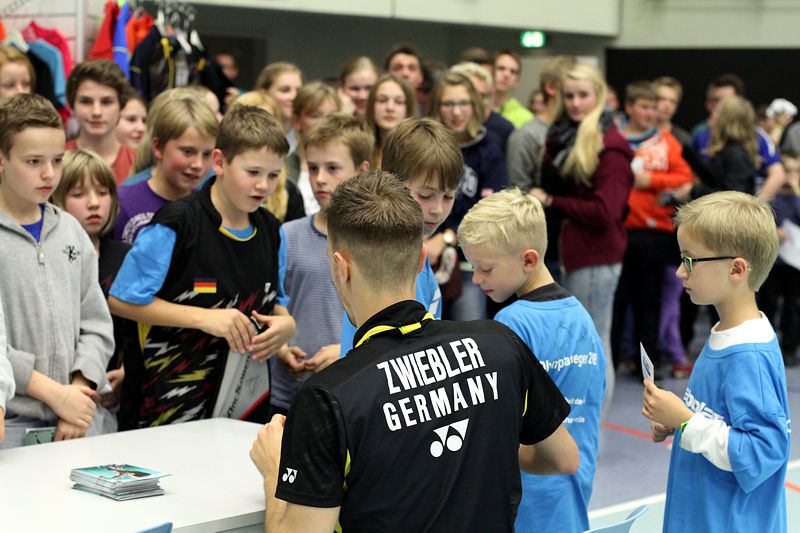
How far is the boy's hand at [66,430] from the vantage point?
9.68 ft

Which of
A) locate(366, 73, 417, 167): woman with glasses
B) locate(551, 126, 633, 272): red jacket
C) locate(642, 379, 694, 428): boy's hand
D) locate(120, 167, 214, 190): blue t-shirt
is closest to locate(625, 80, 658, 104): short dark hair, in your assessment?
locate(551, 126, 633, 272): red jacket

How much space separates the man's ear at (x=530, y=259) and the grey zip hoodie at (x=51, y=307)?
1.27 m

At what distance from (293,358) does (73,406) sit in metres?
0.82

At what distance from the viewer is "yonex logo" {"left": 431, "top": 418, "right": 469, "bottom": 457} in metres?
1.89

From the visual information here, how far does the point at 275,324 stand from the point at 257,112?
686mm

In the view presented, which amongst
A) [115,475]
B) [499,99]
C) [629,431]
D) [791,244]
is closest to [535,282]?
[115,475]

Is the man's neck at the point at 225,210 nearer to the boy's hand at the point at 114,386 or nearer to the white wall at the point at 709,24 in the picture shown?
the boy's hand at the point at 114,386

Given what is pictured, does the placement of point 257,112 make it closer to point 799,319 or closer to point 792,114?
point 799,319

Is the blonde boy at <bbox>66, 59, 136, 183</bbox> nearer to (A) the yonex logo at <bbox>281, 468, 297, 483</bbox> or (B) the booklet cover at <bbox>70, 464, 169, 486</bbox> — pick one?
(B) the booklet cover at <bbox>70, 464, 169, 486</bbox>

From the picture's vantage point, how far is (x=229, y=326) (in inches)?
125

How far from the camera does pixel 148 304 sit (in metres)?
3.19

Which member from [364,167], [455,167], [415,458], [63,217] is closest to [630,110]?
[364,167]

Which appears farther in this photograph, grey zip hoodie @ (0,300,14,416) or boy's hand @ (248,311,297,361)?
boy's hand @ (248,311,297,361)

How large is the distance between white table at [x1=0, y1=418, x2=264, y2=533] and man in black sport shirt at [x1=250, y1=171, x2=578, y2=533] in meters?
0.15
